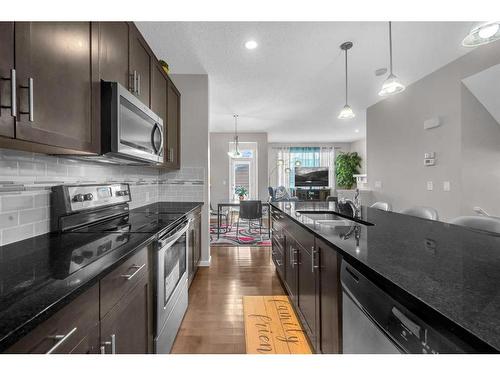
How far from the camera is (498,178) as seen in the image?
285 cm

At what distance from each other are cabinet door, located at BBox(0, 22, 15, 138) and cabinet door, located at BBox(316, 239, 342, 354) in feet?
4.32

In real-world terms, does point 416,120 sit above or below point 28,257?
above

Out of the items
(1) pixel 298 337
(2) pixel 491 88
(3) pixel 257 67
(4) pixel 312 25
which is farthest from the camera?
(3) pixel 257 67

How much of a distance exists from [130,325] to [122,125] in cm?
107

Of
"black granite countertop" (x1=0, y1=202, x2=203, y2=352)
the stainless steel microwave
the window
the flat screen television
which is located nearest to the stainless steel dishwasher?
"black granite countertop" (x1=0, y1=202, x2=203, y2=352)

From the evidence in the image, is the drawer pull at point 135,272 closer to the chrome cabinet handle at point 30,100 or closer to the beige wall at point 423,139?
the chrome cabinet handle at point 30,100

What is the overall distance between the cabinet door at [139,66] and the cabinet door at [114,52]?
0.07 m

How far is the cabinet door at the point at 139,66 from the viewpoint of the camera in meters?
1.68

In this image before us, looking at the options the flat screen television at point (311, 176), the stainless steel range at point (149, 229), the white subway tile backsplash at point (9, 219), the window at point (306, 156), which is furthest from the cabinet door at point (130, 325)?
the window at point (306, 156)

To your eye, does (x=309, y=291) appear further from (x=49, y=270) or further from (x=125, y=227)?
(x=49, y=270)
